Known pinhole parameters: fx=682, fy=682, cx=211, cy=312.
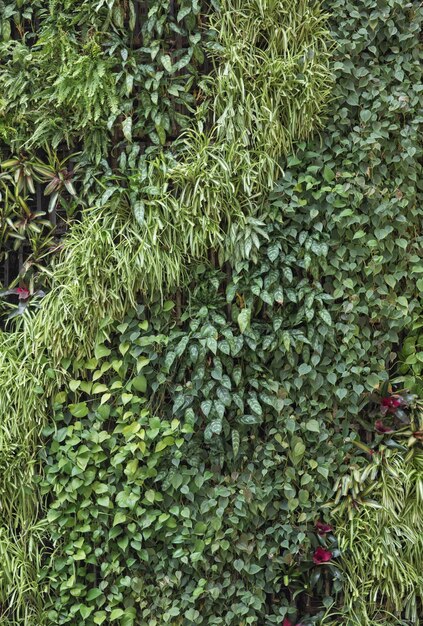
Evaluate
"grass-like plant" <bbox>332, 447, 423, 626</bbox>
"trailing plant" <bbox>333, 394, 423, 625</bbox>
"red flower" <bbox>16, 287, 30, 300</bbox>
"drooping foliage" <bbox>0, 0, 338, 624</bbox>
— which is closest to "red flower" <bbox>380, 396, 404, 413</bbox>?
"trailing plant" <bbox>333, 394, 423, 625</bbox>

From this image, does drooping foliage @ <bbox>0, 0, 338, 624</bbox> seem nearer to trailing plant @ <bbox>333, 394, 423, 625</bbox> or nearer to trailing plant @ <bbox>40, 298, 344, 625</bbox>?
trailing plant @ <bbox>40, 298, 344, 625</bbox>

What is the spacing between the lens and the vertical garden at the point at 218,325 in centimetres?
322

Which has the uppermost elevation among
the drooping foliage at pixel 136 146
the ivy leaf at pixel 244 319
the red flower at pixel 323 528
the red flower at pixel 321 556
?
the drooping foliage at pixel 136 146

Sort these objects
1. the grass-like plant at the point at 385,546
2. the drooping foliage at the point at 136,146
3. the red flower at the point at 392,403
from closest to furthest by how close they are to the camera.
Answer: the grass-like plant at the point at 385,546, the drooping foliage at the point at 136,146, the red flower at the point at 392,403

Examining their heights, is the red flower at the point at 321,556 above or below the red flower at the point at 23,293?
below

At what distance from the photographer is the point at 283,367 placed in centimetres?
335

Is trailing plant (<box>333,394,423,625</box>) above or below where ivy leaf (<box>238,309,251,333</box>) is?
below

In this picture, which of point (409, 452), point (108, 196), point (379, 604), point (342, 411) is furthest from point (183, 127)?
point (379, 604)

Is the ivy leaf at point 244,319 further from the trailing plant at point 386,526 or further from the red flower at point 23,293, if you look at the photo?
the red flower at point 23,293

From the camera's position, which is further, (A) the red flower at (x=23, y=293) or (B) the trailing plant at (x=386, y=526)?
(A) the red flower at (x=23, y=293)

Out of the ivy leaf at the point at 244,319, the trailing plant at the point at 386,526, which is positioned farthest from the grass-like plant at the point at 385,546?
the ivy leaf at the point at 244,319

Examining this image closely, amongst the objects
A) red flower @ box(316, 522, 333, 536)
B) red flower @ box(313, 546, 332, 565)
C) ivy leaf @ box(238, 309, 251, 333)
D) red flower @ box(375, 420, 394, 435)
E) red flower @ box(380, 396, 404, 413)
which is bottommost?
red flower @ box(313, 546, 332, 565)

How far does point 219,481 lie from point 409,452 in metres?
0.93

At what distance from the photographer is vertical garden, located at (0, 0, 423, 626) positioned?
10.6ft
